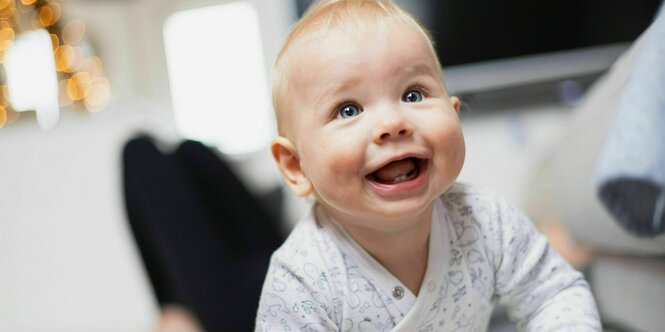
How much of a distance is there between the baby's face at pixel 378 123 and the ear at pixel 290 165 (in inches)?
2.0

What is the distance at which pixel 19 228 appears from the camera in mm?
2406

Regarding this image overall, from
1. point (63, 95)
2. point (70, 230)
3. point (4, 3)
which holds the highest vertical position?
point (4, 3)

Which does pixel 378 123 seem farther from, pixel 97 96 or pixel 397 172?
pixel 97 96

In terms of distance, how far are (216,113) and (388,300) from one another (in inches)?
87.3

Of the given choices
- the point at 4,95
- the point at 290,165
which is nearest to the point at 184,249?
the point at 290,165

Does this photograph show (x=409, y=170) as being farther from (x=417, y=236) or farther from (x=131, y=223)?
(x=131, y=223)

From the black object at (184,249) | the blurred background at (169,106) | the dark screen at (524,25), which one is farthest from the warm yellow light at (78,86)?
the black object at (184,249)

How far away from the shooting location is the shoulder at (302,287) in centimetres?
70

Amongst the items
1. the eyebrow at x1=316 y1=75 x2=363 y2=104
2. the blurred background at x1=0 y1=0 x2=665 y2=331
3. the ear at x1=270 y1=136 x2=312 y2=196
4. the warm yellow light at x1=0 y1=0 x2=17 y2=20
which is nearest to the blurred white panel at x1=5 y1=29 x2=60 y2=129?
the blurred background at x1=0 y1=0 x2=665 y2=331

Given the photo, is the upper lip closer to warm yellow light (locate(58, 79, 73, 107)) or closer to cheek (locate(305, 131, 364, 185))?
cheek (locate(305, 131, 364, 185))

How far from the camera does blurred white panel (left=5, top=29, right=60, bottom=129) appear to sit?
272 cm

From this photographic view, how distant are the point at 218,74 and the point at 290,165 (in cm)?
219

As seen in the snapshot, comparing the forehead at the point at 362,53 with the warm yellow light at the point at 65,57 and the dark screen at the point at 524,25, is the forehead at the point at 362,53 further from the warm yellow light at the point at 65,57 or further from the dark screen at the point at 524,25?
the warm yellow light at the point at 65,57

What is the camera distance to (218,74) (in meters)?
2.88
